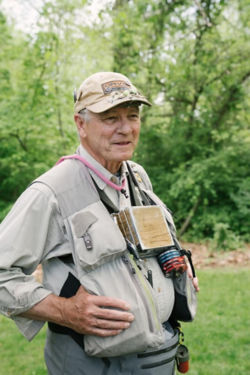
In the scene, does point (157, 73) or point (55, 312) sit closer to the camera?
point (55, 312)

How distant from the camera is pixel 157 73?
33.3 feet

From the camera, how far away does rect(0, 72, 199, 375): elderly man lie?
5.64ft

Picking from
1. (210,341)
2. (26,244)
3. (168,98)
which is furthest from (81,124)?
(168,98)

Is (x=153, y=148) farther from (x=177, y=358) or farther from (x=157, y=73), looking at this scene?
(x=177, y=358)

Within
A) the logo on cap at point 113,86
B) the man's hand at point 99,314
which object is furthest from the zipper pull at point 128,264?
the logo on cap at point 113,86

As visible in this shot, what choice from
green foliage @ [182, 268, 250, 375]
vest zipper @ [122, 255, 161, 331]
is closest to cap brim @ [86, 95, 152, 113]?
vest zipper @ [122, 255, 161, 331]

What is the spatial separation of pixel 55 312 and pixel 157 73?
916cm

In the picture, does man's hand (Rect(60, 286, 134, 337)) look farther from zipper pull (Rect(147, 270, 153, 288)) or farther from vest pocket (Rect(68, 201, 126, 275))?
zipper pull (Rect(147, 270, 153, 288))

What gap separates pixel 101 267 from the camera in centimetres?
176

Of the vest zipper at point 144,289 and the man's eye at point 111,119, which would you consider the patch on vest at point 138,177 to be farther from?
the vest zipper at point 144,289

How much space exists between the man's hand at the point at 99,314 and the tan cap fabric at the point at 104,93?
910 mm

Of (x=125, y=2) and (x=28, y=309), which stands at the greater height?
(x=125, y=2)

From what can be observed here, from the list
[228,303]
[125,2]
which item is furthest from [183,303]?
[125,2]

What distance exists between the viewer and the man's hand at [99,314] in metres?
1.69
